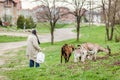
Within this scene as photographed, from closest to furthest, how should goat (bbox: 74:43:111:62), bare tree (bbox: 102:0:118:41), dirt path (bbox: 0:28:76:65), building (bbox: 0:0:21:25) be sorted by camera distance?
goat (bbox: 74:43:111:62) → dirt path (bbox: 0:28:76:65) → bare tree (bbox: 102:0:118:41) → building (bbox: 0:0:21:25)

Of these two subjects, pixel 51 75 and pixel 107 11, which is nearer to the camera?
pixel 51 75

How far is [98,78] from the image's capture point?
10.3m

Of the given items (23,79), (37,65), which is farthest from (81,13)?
(23,79)

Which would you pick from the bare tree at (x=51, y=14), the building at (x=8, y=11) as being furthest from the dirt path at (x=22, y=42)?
the building at (x=8, y=11)

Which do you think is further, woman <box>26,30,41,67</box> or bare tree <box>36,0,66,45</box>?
bare tree <box>36,0,66,45</box>

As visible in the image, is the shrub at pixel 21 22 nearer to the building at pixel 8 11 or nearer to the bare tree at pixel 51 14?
the building at pixel 8 11

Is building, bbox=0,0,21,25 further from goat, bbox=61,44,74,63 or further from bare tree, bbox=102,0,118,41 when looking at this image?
goat, bbox=61,44,74,63

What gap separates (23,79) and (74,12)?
31.6 m

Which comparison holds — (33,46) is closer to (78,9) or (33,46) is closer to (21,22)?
(78,9)

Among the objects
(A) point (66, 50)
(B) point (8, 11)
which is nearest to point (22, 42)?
(A) point (66, 50)

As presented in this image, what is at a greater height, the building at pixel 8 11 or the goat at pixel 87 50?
the building at pixel 8 11

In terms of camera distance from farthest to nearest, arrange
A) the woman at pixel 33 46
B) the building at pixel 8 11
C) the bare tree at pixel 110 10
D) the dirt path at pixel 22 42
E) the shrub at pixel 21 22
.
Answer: the building at pixel 8 11 < the shrub at pixel 21 22 < the bare tree at pixel 110 10 < the dirt path at pixel 22 42 < the woman at pixel 33 46

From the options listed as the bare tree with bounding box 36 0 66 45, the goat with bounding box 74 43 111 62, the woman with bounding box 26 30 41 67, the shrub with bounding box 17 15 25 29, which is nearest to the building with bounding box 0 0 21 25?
the shrub with bounding box 17 15 25 29

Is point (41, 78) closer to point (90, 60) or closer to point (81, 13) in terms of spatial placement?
point (90, 60)
